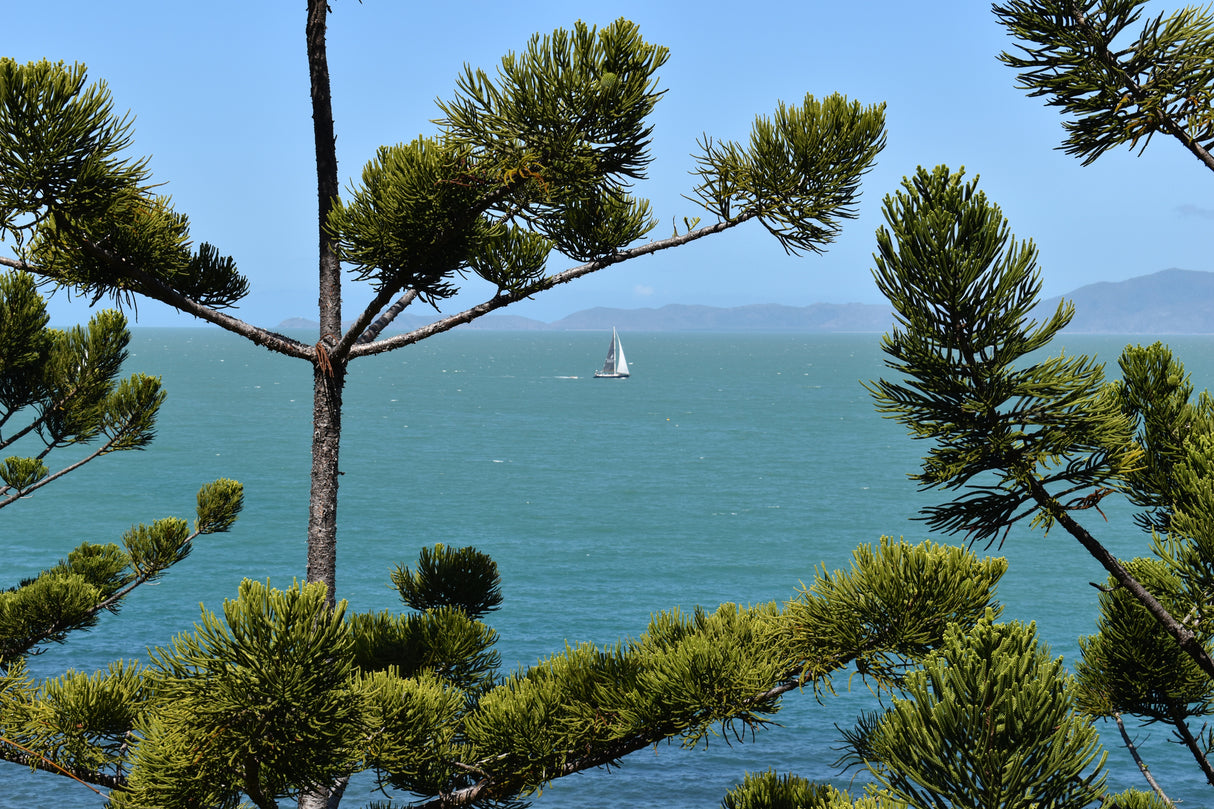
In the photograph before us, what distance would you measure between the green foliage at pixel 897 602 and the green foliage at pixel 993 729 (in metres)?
2.72

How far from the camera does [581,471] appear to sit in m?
64.5

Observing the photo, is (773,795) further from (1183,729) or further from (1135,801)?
(1183,729)

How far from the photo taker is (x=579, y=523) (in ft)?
166

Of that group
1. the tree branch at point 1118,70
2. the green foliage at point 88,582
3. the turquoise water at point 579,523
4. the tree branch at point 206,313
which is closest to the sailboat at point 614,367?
the turquoise water at point 579,523

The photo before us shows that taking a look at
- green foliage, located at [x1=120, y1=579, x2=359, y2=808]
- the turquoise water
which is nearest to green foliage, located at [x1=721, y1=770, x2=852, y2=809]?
green foliage, located at [x1=120, y1=579, x2=359, y2=808]

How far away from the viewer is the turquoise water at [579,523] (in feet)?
98.0

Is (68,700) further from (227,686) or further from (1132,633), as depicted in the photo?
(1132,633)

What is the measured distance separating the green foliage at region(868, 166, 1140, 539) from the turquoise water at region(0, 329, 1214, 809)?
11061 mm

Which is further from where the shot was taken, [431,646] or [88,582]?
[88,582]

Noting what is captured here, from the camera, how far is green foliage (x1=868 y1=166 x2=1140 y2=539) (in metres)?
4.02

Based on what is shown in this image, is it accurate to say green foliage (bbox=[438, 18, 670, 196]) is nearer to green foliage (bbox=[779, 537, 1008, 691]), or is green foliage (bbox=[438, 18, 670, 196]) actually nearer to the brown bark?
the brown bark

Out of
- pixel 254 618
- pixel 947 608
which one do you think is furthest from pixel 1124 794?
pixel 254 618

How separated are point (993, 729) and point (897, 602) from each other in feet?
9.66

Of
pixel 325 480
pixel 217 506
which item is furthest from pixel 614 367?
pixel 325 480
